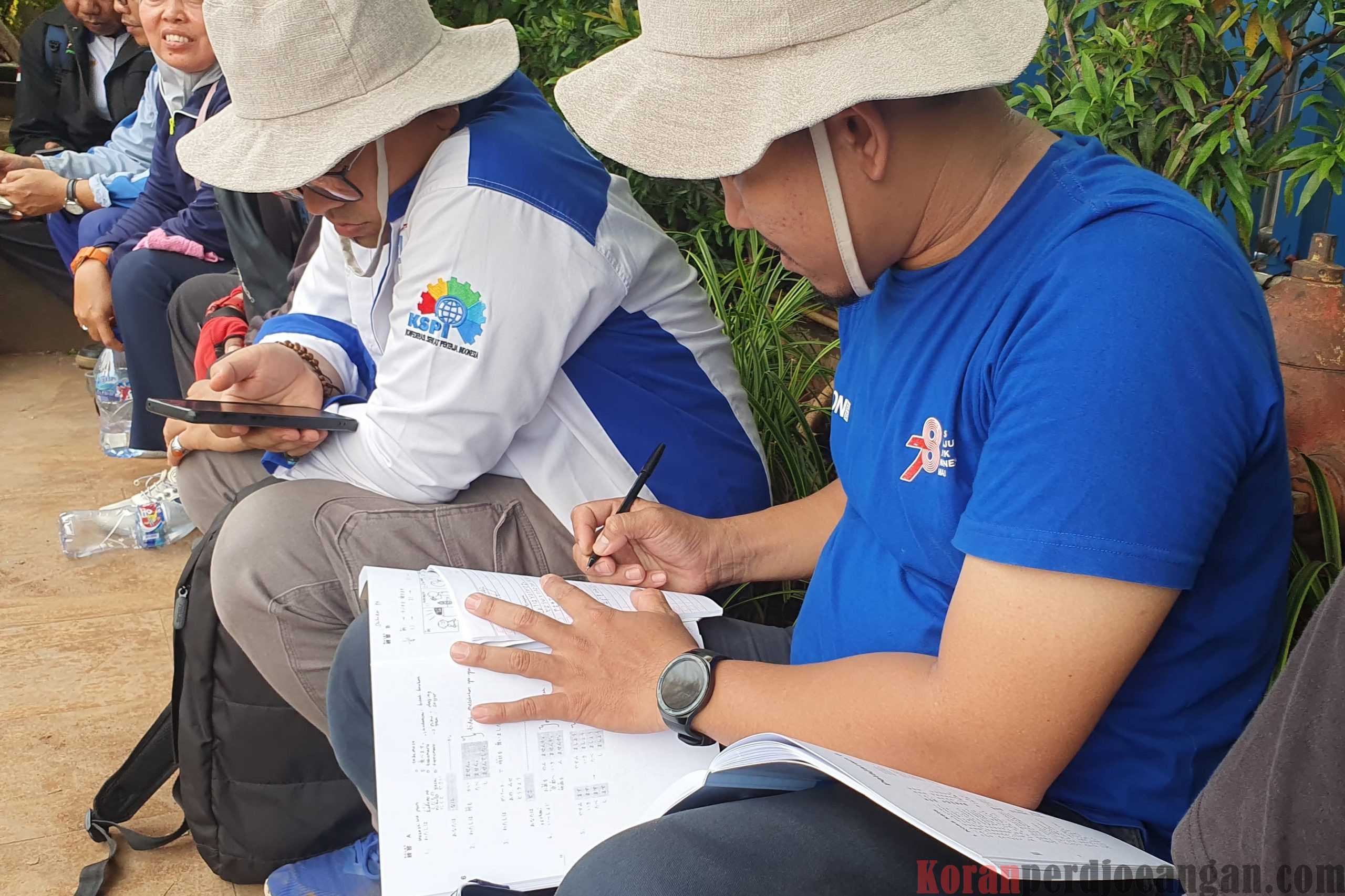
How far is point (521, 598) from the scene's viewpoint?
1.60m

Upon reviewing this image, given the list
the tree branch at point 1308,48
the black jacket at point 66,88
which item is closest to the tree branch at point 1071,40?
the tree branch at point 1308,48

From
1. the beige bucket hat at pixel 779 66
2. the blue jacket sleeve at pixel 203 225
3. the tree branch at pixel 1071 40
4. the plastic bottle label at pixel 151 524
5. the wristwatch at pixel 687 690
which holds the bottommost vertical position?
the plastic bottle label at pixel 151 524

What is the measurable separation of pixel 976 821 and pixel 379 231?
5.21 feet

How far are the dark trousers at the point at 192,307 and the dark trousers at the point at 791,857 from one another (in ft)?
9.30

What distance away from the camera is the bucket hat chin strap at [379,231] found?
202 cm

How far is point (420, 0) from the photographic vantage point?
83.6 inches

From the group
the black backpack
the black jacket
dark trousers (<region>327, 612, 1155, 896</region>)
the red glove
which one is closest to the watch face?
dark trousers (<region>327, 612, 1155, 896</region>)

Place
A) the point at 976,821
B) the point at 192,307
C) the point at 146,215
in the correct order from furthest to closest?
the point at 146,215 < the point at 192,307 < the point at 976,821

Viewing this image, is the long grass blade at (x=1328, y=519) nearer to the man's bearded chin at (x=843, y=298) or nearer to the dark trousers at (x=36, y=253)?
the man's bearded chin at (x=843, y=298)

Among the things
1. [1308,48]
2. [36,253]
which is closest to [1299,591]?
[1308,48]

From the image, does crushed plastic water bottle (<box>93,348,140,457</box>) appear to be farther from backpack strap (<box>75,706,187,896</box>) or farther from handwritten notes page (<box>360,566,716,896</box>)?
handwritten notes page (<box>360,566,716,896</box>)

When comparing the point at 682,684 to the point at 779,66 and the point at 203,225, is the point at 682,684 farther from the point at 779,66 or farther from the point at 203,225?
the point at 203,225

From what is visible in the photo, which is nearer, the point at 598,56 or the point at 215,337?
the point at 215,337

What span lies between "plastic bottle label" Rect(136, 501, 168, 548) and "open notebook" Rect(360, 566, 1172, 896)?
2.43 meters
